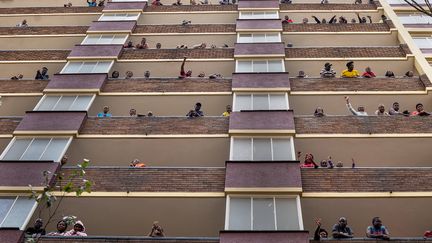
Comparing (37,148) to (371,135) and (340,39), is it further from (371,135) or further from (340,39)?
(340,39)

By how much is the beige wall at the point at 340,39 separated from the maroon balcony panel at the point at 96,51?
10165 millimetres

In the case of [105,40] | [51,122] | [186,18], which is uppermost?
[186,18]

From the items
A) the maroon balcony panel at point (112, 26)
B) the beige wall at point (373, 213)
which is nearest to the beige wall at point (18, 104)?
the maroon balcony panel at point (112, 26)

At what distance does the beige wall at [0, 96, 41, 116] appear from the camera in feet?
83.6

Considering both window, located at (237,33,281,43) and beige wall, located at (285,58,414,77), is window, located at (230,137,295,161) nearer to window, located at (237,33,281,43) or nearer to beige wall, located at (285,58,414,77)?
beige wall, located at (285,58,414,77)

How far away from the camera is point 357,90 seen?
23.9 m

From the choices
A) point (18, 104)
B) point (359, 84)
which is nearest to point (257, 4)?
point (359, 84)

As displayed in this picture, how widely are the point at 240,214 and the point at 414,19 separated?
22790 millimetres

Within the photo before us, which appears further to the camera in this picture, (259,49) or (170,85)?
(259,49)

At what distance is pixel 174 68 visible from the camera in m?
27.7

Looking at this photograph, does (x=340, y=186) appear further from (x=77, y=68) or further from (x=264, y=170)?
(x=77, y=68)

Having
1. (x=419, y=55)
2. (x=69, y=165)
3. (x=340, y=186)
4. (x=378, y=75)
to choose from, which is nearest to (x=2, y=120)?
(x=69, y=165)

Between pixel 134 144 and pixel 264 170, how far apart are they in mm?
6230

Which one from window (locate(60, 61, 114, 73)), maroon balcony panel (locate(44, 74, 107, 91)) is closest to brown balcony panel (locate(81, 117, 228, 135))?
maroon balcony panel (locate(44, 74, 107, 91))
